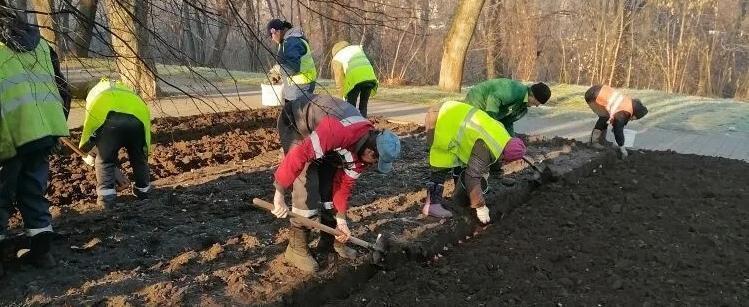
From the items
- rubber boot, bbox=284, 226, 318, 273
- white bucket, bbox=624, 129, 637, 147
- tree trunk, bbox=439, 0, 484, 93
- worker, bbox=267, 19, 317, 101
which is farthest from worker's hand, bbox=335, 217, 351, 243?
tree trunk, bbox=439, 0, 484, 93

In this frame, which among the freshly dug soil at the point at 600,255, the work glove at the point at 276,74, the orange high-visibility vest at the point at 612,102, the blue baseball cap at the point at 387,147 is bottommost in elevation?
the freshly dug soil at the point at 600,255

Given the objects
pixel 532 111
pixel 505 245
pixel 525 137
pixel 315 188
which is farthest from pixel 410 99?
pixel 315 188

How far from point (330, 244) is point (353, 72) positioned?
346 centimetres

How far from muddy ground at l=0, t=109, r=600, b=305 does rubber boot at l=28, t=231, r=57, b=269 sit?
7cm

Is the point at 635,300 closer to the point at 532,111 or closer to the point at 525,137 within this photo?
the point at 525,137

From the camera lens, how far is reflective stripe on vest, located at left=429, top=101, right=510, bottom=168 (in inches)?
188

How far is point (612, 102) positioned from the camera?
7.43 meters

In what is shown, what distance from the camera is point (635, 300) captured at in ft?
12.5

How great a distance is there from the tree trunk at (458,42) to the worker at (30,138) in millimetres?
11489

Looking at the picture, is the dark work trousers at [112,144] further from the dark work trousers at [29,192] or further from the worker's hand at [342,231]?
the worker's hand at [342,231]

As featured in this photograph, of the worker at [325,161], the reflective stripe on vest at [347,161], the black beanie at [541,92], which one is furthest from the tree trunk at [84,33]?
the black beanie at [541,92]

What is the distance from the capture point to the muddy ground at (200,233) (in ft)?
11.2

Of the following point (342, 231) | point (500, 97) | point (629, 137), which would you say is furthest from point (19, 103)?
point (629, 137)

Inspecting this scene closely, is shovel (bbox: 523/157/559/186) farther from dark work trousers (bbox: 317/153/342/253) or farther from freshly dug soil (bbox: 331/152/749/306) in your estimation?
dark work trousers (bbox: 317/153/342/253)
